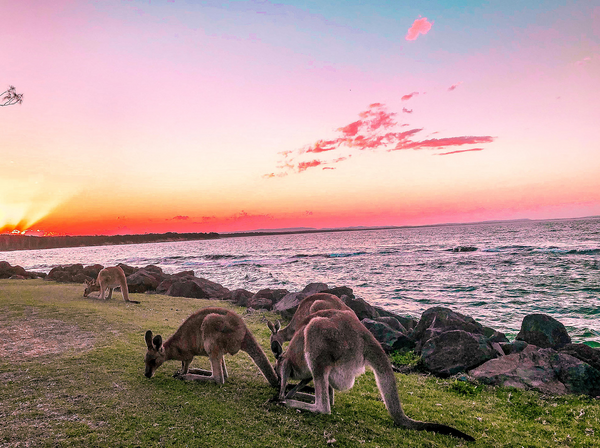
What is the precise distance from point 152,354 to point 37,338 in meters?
3.99

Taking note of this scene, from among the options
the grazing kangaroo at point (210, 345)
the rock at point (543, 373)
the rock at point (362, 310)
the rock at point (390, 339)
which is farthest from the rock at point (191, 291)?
the rock at point (543, 373)

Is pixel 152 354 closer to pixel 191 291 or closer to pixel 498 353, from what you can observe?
pixel 498 353

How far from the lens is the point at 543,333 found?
10.7 m

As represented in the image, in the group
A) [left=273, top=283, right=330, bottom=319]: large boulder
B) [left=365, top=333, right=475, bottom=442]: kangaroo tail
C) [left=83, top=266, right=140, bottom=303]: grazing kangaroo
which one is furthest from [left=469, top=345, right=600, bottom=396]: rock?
[left=83, top=266, right=140, bottom=303]: grazing kangaroo

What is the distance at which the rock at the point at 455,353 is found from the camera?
27.7 feet

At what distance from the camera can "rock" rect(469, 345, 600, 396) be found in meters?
7.06

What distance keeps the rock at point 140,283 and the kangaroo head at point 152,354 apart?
1602 centimetres

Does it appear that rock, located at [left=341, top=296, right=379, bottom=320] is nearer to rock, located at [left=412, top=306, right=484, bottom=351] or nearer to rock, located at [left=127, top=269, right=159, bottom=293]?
rock, located at [left=412, top=306, right=484, bottom=351]

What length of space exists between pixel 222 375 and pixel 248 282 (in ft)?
84.0

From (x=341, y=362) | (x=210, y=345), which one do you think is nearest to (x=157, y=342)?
(x=210, y=345)

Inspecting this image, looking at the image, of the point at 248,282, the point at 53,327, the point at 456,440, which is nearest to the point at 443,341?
the point at 456,440

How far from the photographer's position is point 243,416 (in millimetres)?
4898

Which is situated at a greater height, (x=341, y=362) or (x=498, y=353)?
(x=341, y=362)

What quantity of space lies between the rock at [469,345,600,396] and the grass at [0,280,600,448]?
0.40 m
